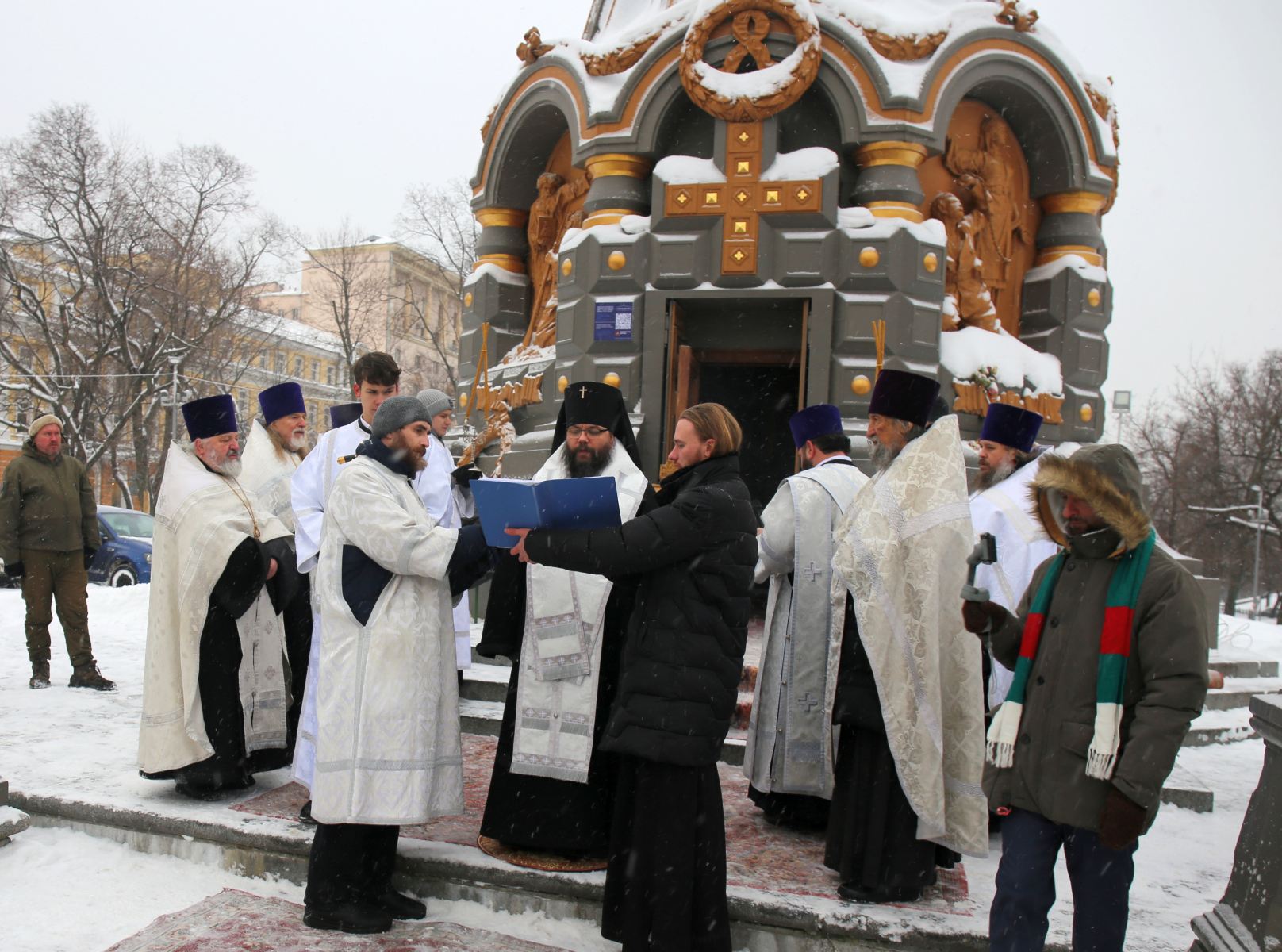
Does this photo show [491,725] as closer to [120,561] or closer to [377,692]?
[377,692]

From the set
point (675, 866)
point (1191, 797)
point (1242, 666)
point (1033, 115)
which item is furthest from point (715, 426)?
point (1242, 666)

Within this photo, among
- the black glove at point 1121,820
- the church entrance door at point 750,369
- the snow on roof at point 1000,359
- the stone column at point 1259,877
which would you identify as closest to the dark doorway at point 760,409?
the church entrance door at point 750,369

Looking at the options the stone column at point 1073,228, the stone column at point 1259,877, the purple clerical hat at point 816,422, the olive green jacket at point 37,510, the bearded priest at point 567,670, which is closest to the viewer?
the stone column at point 1259,877

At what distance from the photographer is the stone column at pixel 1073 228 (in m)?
9.39

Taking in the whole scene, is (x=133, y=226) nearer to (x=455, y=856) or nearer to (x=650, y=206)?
(x=650, y=206)

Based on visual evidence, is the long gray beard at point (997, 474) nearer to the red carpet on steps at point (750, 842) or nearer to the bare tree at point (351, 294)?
the red carpet on steps at point (750, 842)

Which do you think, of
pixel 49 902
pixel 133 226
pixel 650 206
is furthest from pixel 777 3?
pixel 133 226

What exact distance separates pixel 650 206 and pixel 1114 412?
34.3 metres

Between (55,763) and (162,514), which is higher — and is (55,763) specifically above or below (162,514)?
below

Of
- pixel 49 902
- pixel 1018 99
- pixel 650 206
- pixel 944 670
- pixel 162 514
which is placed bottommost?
pixel 49 902

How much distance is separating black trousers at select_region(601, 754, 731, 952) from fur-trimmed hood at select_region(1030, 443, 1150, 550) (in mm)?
1459

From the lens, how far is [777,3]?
8289 mm

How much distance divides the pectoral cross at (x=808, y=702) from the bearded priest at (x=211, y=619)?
8.13 feet

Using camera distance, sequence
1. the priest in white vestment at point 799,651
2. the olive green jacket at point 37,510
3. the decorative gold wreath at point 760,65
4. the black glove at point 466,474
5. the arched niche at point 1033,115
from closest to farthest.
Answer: the black glove at point 466,474
the priest in white vestment at point 799,651
the olive green jacket at point 37,510
the decorative gold wreath at point 760,65
the arched niche at point 1033,115
